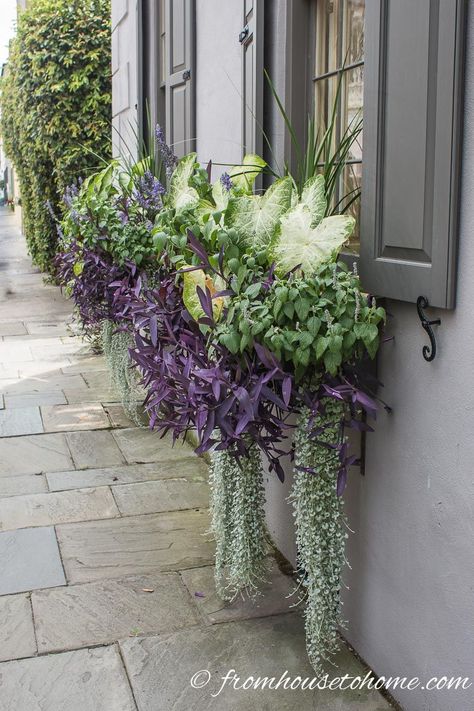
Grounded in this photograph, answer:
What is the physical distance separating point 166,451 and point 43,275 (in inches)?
367

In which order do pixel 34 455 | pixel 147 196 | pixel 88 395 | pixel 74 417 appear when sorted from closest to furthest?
pixel 147 196 < pixel 34 455 < pixel 74 417 < pixel 88 395

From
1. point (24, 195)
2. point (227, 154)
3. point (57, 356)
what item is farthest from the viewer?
point (24, 195)

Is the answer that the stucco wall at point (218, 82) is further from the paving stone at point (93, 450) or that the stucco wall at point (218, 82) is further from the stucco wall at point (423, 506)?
the stucco wall at point (423, 506)

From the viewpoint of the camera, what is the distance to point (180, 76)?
5.41 m

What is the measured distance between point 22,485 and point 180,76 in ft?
8.93

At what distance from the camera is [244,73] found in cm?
402

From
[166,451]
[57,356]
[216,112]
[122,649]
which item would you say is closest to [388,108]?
[122,649]

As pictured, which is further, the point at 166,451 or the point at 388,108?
the point at 166,451

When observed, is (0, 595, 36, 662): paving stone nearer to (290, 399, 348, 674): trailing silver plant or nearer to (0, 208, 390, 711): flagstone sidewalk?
(0, 208, 390, 711): flagstone sidewalk

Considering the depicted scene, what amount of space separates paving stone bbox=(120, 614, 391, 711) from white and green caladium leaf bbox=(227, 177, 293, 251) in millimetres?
1455

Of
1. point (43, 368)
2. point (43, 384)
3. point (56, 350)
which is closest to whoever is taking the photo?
point (43, 384)

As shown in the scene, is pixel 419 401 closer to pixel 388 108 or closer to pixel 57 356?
pixel 388 108

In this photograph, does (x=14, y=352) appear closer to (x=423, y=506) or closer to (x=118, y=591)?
(x=118, y=591)

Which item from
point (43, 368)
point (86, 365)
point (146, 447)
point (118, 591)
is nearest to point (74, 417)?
point (146, 447)
